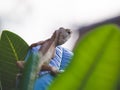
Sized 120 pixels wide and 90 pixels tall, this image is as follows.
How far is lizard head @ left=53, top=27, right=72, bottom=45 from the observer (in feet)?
2.41

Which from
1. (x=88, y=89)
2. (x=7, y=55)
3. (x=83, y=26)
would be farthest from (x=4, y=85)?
(x=83, y=26)

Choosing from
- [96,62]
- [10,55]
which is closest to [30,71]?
[96,62]

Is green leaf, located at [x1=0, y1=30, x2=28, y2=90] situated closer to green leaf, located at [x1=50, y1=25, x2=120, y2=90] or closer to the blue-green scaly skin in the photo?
the blue-green scaly skin

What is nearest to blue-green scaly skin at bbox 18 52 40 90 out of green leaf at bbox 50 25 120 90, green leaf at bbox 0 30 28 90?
green leaf at bbox 50 25 120 90

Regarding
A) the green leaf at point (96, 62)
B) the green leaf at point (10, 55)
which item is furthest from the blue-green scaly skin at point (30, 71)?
the green leaf at point (10, 55)

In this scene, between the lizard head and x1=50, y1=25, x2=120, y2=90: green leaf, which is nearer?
x1=50, y1=25, x2=120, y2=90: green leaf

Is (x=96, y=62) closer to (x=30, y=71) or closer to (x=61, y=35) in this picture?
(x=30, y=71)

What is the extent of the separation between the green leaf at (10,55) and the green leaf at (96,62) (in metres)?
0.37

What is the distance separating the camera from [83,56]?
10.8 inches

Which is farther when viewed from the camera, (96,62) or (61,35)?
(61,35)

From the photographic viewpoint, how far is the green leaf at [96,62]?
0.27m

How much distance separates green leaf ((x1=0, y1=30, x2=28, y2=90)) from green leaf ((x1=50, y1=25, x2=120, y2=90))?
0.37 m

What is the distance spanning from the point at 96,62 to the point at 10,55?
450mm

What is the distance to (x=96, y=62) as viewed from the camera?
0.92 ft
